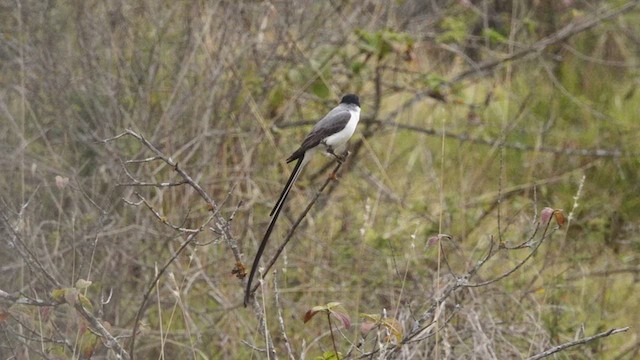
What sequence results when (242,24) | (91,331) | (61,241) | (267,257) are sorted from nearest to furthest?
(91,331) < (61,241) < (267,257) < (242,24)

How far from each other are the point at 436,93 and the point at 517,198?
0.73 meters

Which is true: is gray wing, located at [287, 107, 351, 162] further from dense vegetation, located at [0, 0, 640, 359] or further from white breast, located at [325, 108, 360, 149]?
dense vegetation, located at [0, 0, 640, 359]

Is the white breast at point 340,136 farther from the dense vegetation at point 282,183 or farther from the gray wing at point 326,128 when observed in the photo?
the dense vegetation at point 282,183

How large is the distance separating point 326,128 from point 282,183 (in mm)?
1926

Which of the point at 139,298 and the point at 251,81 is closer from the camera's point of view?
the point at 139,298

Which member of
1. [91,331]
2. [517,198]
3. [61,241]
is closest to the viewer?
[91,331]

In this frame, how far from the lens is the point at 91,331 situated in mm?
2855

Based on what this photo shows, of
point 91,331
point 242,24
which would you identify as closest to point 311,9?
point 242,24

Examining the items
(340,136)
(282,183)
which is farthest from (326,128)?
(282,183)

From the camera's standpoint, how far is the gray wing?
334 centimetres

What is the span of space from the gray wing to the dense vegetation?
0.62 metres

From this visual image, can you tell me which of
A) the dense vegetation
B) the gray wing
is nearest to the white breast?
the gray wing

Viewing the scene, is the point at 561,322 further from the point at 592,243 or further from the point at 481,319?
the point at 592,243

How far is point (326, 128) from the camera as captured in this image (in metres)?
3.42
